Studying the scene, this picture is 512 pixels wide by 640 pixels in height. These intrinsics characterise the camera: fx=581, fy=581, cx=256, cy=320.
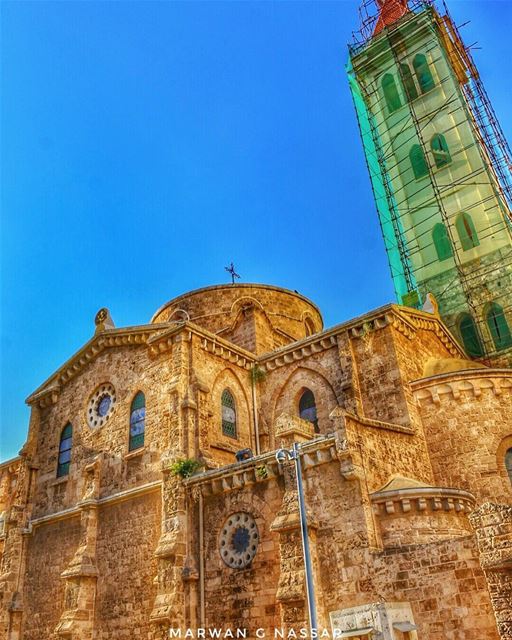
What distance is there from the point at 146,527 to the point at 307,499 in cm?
621

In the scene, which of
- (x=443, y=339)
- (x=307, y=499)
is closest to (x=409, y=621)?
(x=307, y=499)

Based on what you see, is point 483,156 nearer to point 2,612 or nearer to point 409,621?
point 409,621

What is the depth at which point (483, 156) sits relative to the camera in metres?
31.4

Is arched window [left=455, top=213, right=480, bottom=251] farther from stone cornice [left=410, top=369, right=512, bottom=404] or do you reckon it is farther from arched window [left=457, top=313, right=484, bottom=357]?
stone cornice [left=410, top=369, right=512, bottom=404]

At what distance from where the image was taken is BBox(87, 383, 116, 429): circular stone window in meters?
22.5

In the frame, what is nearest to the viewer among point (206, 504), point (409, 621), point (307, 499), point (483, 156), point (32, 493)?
point (409, 621)

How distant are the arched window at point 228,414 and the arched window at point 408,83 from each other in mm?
23193

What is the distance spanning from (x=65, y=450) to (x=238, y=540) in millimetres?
10098

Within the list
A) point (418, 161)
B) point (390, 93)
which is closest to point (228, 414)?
point (418, 161)

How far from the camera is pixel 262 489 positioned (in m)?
16.7

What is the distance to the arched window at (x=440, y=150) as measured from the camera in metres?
32.5

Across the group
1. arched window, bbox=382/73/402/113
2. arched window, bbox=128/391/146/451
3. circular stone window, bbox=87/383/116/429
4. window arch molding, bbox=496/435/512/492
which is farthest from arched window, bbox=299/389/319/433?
arched window, bbox=382/73/402/113

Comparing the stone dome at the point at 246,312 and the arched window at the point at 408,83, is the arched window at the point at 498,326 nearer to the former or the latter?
the stone dome at the point at 246,312

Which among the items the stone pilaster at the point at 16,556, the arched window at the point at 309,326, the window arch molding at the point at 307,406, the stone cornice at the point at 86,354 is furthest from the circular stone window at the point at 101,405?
the arched window at the point at 309,326
